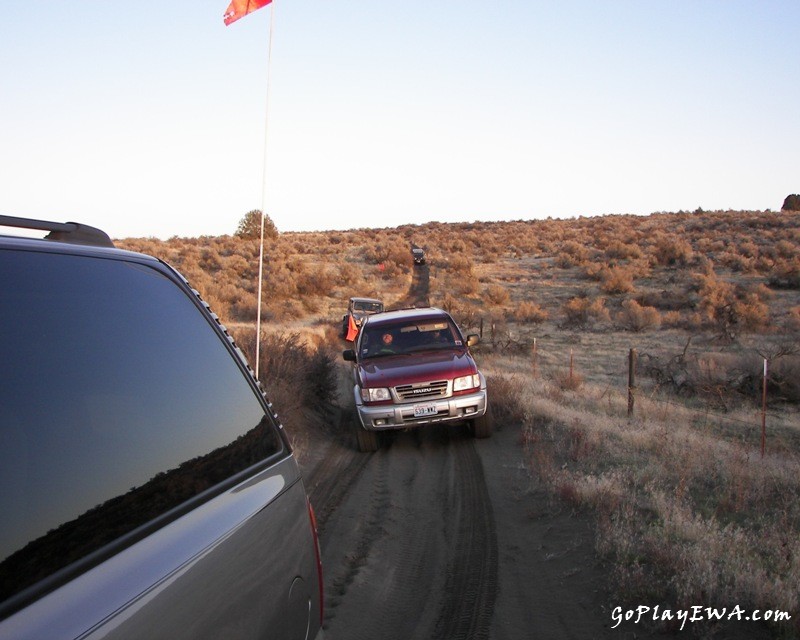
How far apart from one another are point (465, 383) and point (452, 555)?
175 inches

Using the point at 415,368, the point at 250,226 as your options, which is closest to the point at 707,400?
the point at 415,368

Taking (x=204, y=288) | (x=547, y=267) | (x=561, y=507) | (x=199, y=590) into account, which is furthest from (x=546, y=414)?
(x=547, y=267)

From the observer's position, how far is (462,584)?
5.38 meters

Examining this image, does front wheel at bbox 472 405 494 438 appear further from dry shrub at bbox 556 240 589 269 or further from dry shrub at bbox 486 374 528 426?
dry shrub at bbox 556 240 589 269

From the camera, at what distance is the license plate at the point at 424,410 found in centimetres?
1006

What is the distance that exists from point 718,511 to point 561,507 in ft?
4.39

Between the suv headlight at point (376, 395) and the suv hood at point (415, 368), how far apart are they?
69mm

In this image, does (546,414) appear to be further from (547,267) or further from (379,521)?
(547,267)

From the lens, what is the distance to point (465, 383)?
1033 centimetres

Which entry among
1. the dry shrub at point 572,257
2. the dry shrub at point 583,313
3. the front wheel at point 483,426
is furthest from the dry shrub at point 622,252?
the front wheel at point 483,426

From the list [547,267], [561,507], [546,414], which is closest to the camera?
[561,507]

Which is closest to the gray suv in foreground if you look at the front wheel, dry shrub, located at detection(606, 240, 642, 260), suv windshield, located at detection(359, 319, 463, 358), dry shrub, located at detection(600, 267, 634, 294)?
the front wheel

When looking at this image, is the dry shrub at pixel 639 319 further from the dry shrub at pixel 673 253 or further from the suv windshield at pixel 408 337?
the suv windshield at pixel 408 337

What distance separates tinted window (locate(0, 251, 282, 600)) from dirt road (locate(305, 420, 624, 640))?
2858mm
